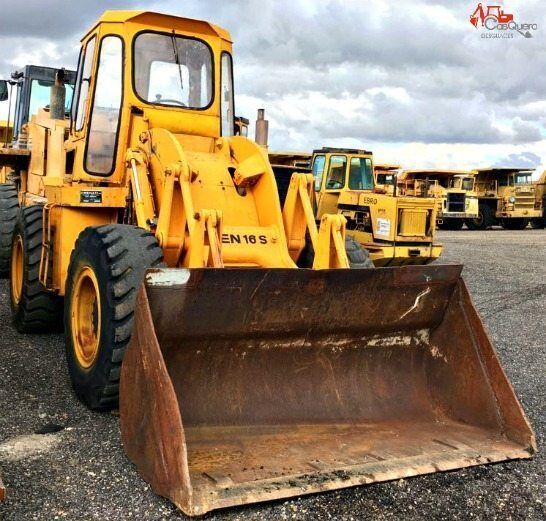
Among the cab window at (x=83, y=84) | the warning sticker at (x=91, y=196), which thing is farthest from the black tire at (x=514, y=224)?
the warning sticker at (x=91, y=196)

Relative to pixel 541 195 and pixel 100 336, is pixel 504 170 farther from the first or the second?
pixel 100 336

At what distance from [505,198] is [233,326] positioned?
29.7 m

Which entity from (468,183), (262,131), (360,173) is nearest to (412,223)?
(360,173)

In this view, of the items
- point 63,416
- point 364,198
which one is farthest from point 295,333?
point 364,198

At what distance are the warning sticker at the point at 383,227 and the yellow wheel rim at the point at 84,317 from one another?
921 centimetres

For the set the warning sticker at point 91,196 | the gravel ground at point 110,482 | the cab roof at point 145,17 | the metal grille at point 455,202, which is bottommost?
the gravel ground at point 110,482

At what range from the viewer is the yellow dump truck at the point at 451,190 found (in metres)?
29.1

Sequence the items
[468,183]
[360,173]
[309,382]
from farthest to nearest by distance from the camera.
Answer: [468,183]
[360,173]
[309,382]

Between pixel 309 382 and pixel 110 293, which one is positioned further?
pixel 309 382

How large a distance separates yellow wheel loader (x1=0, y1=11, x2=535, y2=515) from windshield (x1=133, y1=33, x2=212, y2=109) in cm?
2

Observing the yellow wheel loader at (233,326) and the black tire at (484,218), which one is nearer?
the yellow wheel loader at (233,326)

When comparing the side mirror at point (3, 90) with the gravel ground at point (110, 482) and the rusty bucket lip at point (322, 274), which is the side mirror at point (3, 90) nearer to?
the gravel ground at point (110, 482)

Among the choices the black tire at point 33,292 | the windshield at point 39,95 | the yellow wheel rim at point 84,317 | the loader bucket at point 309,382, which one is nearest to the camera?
the loader bucket at point 309,382

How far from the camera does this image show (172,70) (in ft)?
18.6
